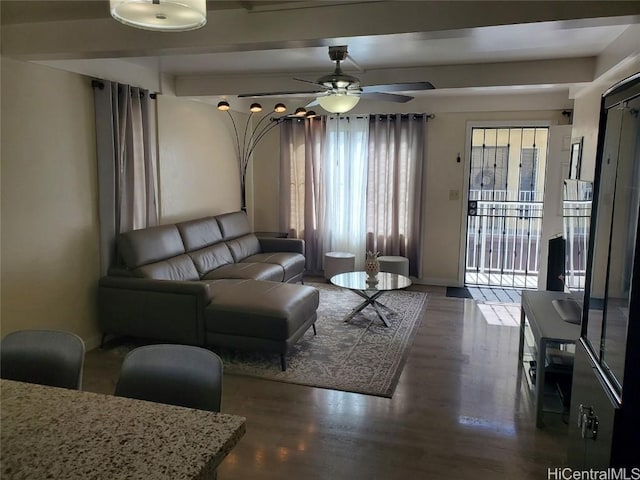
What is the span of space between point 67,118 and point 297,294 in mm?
2322

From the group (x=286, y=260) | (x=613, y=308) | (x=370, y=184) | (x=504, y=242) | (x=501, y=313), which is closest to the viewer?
(x=613, y=308)

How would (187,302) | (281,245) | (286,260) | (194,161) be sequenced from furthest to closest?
(281,245)
(286,260)
(194,161)
(187,302)

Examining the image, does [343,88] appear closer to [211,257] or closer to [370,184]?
[211,257]

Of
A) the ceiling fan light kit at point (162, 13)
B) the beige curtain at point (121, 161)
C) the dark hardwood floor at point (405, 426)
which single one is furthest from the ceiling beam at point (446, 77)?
the ceiling fan light kit at point (162, 13)

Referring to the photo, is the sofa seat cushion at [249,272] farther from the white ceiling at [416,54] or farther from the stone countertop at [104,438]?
the stone countertop at [104,438]

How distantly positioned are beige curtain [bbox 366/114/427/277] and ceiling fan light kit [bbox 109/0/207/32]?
4.81 metres

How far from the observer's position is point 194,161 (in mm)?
5621

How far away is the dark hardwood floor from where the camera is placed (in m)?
2.48

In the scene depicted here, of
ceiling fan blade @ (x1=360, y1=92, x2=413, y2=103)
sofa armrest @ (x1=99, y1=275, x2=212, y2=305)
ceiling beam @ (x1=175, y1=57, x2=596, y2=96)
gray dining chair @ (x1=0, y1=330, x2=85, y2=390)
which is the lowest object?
sofa armrest @ (x1=99, y1=275, x2=212, y2=305)

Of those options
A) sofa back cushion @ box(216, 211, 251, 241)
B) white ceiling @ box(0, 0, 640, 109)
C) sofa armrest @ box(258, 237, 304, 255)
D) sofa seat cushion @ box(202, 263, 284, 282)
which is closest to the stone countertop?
white ceiling @ box(0, 0, 640, 109)

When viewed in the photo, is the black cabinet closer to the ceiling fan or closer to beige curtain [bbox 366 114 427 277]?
the ceiling fan

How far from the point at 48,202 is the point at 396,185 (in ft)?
13.7

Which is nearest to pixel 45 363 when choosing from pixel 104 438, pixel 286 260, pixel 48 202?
pixel 104 438

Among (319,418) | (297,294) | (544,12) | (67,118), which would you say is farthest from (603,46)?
(67,118)
